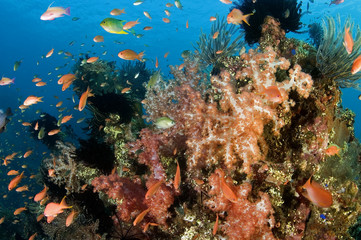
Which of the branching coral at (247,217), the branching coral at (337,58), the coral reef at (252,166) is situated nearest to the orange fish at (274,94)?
the coral reef at (252,166)

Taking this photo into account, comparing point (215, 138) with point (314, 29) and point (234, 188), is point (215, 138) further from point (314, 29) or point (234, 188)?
point (314, 29)

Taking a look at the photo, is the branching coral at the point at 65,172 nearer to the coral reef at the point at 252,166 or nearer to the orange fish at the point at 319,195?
the coral reef at the point at 252,166

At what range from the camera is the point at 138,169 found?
548 cm

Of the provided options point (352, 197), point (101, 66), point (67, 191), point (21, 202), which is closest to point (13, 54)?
point (21, 202)

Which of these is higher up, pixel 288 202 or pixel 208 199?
pixel 288 202

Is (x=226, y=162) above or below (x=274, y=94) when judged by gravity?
below

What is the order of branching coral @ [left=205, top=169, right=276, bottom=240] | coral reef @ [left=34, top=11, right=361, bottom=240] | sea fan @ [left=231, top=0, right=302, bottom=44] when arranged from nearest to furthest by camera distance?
branching coral @ [left=205, top=169, right=276, bottom=240] → coral reef @ [left=34, top=11, right=361, bottom=240] → sea fan @ [left=231, top=0, right=302, bottom=44]

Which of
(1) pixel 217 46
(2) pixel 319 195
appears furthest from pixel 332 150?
(1) pixel 217 46

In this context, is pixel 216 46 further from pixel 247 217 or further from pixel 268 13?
pixel 247 217

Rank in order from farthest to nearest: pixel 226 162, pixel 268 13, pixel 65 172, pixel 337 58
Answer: pixel 268 13
pixel 65 172
pixel 337 58
pixel 226 162

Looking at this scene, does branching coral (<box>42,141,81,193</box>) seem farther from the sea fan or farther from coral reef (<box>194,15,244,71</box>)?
the sea fan

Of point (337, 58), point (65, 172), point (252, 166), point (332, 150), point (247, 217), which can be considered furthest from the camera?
point (65, 172)

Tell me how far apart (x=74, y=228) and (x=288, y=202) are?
4.53 meters

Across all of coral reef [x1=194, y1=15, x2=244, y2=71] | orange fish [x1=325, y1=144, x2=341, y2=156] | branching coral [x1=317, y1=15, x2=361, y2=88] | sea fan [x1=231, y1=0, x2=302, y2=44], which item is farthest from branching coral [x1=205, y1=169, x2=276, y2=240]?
sea fan [x1=231, y1=0, x2=302, y2=44]
